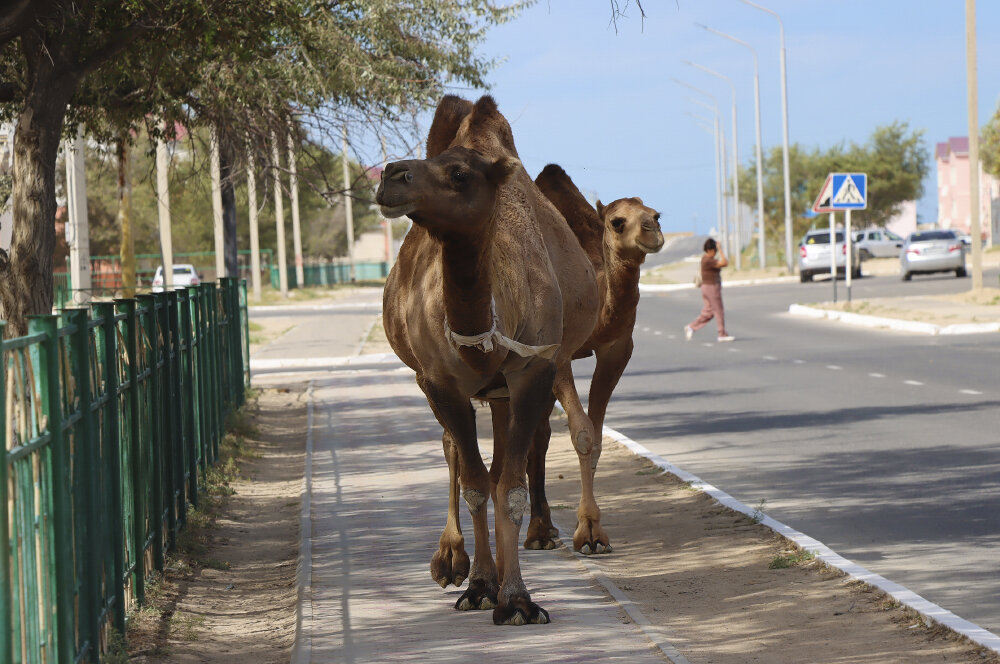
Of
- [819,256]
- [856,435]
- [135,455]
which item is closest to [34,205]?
[135,455]

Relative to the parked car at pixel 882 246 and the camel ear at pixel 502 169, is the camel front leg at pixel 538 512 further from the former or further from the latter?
the parked car at pixel 882 246

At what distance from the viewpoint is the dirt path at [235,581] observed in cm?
712

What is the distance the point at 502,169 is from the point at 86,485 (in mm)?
2216

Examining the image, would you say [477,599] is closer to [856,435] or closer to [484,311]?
[484,311]

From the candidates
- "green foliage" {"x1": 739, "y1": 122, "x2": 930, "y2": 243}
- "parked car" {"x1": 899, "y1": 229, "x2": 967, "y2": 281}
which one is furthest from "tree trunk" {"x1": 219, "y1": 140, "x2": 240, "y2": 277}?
"green foliage" {"x1": 739, "y1": 122, "x2": 930, "y2": 243}

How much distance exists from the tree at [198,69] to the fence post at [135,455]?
2.22 metres

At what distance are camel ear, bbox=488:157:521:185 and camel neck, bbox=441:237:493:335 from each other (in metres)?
0.29

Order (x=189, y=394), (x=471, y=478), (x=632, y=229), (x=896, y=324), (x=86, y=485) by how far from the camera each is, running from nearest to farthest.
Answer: (x=86, y=485) < (x=471, y=478) < (x=632, y=229) < (x=189, y=394) < (x=896, y=324)

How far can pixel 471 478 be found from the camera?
277 inches

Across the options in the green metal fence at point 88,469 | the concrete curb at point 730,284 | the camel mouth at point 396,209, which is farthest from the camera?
the concrete curb at point 730,284

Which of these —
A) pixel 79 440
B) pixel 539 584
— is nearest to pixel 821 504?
pixel 539 584

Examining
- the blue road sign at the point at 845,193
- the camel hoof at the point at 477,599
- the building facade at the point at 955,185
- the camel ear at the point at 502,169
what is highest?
the building facade at the point at 955,185

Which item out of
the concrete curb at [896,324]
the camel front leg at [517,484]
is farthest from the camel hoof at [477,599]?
the concrete curb at [896,324]

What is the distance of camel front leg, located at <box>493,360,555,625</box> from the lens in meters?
6.69
